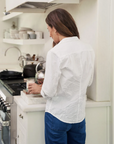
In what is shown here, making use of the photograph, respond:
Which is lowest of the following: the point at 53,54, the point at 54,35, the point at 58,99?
the point at 58,99

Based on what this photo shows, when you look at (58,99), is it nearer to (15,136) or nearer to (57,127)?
(57,127)

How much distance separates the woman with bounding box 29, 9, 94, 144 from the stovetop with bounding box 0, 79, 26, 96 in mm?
687

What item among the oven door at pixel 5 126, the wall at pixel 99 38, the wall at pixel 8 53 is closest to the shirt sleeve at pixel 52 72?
the wall at pixel 99 38

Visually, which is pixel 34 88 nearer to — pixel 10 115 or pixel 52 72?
pixel 52 72

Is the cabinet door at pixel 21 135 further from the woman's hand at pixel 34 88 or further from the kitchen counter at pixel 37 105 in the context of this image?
the woman's hand at pixel 34 88

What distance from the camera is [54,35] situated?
1.61 meters

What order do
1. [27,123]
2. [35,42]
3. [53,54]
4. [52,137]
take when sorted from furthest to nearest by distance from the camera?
[35,42] < [27,123] < [52,137] < [53,54]

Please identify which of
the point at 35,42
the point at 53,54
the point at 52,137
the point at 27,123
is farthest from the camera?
the point at 35,42

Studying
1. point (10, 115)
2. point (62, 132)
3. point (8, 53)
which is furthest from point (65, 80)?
point (8, 53)

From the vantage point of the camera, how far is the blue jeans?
1.53 metres

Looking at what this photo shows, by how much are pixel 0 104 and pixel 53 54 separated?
4.18ft

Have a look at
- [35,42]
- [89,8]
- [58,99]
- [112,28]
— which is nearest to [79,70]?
[58,99]

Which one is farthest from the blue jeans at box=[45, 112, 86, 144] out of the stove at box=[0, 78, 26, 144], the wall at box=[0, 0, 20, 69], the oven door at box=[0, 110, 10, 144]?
the wall at box=[0, 0, 20, 69]

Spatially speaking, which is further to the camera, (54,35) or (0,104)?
(0,104)
